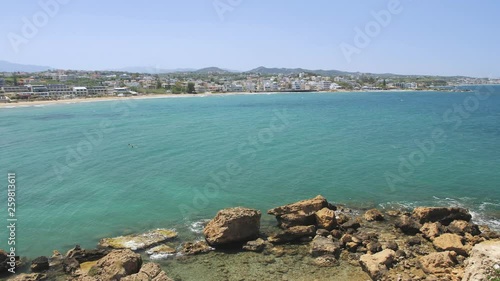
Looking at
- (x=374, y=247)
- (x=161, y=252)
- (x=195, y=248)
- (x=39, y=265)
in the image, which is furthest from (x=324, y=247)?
(x=39, y=265)

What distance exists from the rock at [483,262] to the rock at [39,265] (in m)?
20.5

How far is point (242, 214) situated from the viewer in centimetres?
2284

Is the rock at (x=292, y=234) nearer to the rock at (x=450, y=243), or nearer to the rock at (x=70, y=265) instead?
the rock at (x=450, y=243)

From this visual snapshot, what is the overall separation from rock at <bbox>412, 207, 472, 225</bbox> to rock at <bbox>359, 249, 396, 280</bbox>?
622 centimetres

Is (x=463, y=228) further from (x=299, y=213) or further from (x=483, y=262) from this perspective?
(x=299, y=213)

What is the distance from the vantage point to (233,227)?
22594 mm

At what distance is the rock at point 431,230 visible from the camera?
22734 mm

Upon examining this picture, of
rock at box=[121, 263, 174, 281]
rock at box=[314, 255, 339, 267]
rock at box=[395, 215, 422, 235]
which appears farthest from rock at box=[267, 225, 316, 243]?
rock at box=[121, 263, 174, 281]

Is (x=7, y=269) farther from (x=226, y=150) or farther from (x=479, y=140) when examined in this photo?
(x=479, y=140)

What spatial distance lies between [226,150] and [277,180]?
1573 centimetres

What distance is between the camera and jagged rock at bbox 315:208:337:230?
24172mm

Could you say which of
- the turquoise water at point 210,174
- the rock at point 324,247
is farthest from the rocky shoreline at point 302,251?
the turquoise water at point 210,174

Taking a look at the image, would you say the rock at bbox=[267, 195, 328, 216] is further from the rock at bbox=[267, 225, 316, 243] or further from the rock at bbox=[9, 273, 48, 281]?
the rock at bbox=[9, 273, 48, 281]

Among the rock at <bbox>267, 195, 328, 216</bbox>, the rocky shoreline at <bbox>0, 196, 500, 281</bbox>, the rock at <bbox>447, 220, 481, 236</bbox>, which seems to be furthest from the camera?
the rock at <bbox>267, 195, 328, 216</bbox>
